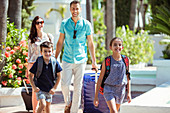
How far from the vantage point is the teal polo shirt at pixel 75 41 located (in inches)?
239

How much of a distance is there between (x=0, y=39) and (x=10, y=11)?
121cm

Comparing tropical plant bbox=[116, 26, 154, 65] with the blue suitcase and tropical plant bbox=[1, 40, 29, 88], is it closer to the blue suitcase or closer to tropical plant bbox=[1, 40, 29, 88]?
tropical plant bbox=[1, 40, 29, 88]

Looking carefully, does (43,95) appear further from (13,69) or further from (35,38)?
(13,69)

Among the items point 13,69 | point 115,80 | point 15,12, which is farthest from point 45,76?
point 15,12

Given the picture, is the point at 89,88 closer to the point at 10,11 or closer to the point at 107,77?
the point at 107,77

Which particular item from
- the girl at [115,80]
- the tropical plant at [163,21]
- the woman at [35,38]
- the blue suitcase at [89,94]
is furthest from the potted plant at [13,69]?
the tropical plant at [163,21]

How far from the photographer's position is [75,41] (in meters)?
6.11

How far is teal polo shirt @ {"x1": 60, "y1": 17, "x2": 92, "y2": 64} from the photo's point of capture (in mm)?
6078

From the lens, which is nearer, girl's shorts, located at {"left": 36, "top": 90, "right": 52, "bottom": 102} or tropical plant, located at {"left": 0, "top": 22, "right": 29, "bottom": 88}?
girl's shorts, located at {"left": 36, "top": 90, "right": 52, "bottom": 102}

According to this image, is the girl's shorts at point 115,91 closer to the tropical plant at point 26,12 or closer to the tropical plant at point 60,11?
the tropical plant at point 26,12

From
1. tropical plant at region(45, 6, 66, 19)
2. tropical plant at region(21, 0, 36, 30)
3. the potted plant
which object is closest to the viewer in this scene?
the potted plant

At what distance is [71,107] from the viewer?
6.19 meters

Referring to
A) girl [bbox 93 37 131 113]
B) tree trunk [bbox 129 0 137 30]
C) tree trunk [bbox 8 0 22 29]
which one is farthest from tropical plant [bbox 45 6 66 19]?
girl [bbox 93 37 131 113]

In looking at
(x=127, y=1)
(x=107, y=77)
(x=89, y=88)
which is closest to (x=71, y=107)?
(x=89, y=88)
